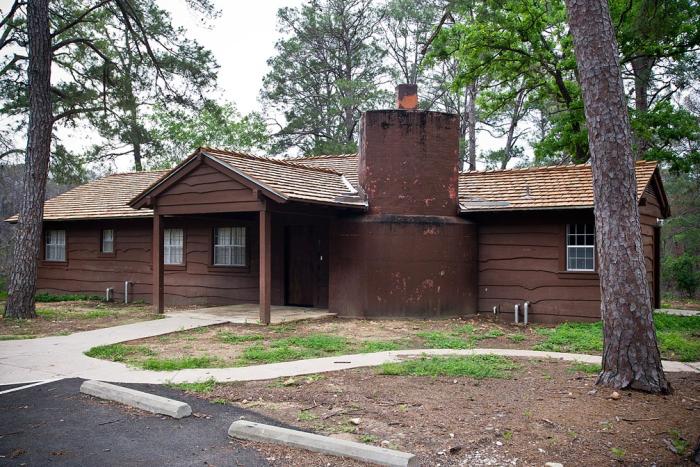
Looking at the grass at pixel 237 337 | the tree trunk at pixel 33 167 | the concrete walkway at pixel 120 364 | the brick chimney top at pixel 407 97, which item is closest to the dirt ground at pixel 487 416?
the concrete walkway at pixel 120 364

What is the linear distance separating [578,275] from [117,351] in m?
9.79

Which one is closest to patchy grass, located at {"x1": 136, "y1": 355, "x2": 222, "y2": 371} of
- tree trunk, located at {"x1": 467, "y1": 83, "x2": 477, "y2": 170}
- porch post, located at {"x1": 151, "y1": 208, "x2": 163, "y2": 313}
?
Answer: porch post, located at {"x1": 151, "y1": 208, "x2": 163, "y2": 313}

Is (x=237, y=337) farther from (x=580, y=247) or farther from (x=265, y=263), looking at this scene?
(x=580, y=247)

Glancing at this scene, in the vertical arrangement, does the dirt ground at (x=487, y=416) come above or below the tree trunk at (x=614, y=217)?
below

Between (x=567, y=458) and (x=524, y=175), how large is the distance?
37.9ft

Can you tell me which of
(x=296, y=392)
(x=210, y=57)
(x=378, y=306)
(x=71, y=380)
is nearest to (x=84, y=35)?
(x=210, y=57)

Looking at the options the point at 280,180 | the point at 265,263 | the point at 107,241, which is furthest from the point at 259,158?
the point at 107,241

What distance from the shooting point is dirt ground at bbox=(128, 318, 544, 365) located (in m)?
9.48

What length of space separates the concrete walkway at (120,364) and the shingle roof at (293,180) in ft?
12.8

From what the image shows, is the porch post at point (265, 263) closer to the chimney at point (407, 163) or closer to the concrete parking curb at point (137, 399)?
the chimney at point (407, 163)

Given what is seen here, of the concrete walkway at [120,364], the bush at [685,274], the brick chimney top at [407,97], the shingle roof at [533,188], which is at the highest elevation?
the brick chimney top at [407,97]

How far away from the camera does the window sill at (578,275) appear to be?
12.8m

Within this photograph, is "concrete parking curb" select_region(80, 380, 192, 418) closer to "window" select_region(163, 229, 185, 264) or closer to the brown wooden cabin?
the brown wooden cabin

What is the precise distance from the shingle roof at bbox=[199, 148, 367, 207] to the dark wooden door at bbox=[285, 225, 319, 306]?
1595mm
